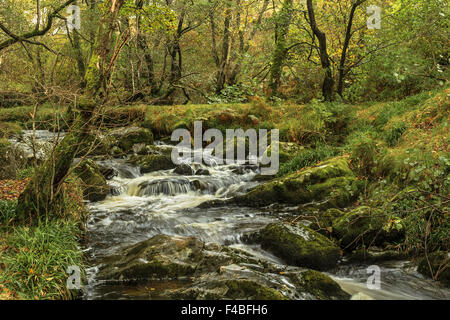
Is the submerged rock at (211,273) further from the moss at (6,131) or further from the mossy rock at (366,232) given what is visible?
the moss at (6,131)

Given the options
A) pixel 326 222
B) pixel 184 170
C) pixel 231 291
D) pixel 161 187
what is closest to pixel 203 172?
pixel 184 170

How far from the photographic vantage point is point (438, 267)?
4.93 metres

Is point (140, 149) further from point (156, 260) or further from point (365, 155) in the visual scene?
point (156, 260)

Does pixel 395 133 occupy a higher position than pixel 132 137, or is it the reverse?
pixel 395 133

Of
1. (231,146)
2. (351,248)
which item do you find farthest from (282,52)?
(351,248)

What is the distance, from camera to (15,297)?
3.83m

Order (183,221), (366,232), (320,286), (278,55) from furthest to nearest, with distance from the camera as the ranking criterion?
(278,55) → (183,221) → (366,232) → (320,286)

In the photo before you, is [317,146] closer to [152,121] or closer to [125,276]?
[152,121]

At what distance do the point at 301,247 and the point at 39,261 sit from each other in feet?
12.9

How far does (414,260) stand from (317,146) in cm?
656

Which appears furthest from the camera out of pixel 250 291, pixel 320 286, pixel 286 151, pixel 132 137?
pixel 132 137

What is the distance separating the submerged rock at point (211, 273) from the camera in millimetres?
4133

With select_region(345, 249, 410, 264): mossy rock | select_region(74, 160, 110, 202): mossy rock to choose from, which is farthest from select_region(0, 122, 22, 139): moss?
select_region(345, 249, 410, 264): mossy rock

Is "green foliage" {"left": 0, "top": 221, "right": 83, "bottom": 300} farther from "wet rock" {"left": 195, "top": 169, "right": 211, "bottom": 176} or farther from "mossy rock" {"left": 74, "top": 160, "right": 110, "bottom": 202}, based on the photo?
"wet rock" {"left": 195, "top": 169, "right": 211, "bottom": 176}
